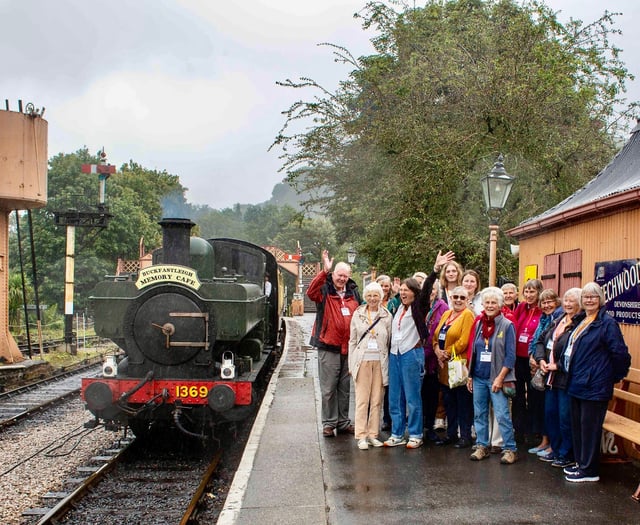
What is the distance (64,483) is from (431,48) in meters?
12.5

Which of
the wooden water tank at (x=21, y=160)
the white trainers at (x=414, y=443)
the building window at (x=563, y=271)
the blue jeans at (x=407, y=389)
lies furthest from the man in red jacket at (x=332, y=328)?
the wooden water tank at (x=21, y=160)

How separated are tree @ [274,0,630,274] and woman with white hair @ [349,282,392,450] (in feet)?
24.4

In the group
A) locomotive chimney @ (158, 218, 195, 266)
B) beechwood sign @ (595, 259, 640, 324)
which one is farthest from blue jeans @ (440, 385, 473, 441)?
locomotive chimney @ (158, 218, 195, 266)

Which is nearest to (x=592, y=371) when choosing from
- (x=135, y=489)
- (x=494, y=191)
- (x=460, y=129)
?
(x=494, y=191)

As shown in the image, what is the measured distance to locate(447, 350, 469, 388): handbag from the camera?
6723 mm

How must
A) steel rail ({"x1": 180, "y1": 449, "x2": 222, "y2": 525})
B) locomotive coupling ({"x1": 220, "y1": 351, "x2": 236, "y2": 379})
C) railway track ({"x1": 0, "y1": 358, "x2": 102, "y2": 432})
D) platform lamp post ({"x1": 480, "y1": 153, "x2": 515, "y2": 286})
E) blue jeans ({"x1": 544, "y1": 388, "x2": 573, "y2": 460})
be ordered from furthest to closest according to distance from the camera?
railway track ({"x1": 0, "y1": 358, "x2": 102, "y2": 432}), platform lamp post ({"x1": 480, "y1": 153, "x2": 515, "y2": 286}), locomotive coupling ({"x1": 220, "y1": 351, "x2": 236, "y2": 379}), blue jeans ({"x1": 544, "y1": 388, "x2": 573, "y2": 460}), steel rail ({"x1": 180, "y1": 449, "x2": 222, "y2": 525})

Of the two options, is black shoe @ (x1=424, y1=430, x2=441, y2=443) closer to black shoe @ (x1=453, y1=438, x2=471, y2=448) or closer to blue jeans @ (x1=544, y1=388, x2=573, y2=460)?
black shoe @ (x1=453, y1=438, x2=471, y2=448)

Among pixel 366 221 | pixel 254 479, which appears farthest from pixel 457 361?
pixel 366 221

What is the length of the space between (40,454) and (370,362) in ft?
15.6

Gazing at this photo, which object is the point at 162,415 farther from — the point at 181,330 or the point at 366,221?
the point at 366,221

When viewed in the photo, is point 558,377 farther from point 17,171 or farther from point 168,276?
point 17,171

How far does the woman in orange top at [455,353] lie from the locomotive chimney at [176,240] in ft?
11.3

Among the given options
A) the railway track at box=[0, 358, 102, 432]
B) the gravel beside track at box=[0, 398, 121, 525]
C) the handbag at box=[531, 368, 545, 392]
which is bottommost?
the railway track at box=[0, 358, 102, 432]

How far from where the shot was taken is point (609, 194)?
6723mm
